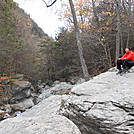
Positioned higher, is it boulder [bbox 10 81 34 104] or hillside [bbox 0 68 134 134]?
hillside [bbox 0 68 134 134]

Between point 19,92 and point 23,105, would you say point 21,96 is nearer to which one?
point 19,92

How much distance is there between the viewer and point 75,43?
42.4 ft

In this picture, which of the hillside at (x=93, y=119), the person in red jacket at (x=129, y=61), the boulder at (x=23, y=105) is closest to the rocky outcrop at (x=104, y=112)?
the hillside at (x=93, y=119)

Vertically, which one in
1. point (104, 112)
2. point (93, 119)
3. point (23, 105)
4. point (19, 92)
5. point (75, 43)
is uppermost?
point (75, 43)

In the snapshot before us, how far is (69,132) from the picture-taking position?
98.3 inches

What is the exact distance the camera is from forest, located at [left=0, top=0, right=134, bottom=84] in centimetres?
873

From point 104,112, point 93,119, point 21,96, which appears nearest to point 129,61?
point 104,112

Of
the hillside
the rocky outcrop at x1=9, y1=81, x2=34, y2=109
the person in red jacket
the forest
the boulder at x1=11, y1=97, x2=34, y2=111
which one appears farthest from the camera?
the rocky outcrop at x1=9, y1=81, x2=34, y2=109

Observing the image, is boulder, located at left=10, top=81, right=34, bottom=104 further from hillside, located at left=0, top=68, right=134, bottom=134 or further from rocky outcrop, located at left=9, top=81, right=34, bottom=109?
hillside, located at left=0, top=68, right=134, bottom=134

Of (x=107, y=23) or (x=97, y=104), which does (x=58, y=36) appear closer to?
(x=107, y=23)

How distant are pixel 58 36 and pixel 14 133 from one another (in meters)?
13.6

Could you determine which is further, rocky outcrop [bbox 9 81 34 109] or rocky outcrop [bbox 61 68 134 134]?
rocky outcrop [bbox 9 81 34 109]

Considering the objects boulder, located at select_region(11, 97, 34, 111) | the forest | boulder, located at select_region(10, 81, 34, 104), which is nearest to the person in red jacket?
the forest

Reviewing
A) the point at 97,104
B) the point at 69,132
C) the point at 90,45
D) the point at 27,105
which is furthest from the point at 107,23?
the point at 27,105
